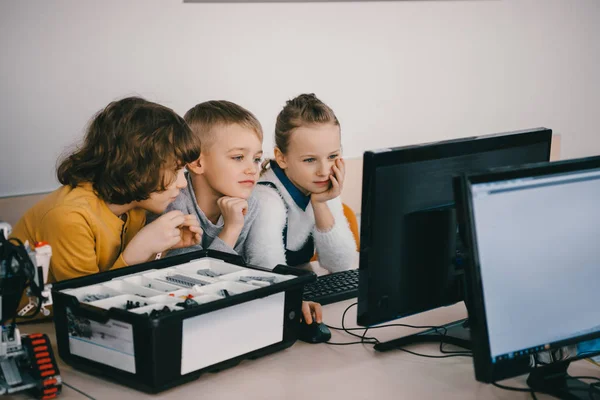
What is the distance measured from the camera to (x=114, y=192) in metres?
1.66

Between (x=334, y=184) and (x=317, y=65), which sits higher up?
(x=317, y=65)

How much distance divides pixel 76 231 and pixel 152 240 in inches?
6.6

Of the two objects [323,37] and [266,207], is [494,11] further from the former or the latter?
[266,207]

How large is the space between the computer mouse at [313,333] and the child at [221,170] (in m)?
0.47

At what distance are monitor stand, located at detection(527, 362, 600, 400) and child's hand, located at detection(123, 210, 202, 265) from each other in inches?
32.9

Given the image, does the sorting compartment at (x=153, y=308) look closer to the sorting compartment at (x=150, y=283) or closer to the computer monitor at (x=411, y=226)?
the sorting compartment at (x=150, y=283)

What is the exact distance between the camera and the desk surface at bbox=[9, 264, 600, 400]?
1226 millimetres

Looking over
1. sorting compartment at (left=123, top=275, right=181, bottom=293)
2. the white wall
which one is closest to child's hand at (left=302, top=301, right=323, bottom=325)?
sorting compartment at (left=123, top=275, right=181, bottom=293)

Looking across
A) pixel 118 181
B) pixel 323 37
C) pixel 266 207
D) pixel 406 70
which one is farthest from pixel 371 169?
pixel 406 70

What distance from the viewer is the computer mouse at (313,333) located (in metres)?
1.45

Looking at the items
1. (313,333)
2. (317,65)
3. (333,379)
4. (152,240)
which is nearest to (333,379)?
(333,379)

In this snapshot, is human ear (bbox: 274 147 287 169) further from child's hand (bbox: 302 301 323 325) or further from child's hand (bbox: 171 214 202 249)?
child's hand (bbox: 302 301 323 325)

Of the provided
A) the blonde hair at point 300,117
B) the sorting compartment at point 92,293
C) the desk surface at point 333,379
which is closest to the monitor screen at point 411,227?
the desk surface at point 333,379

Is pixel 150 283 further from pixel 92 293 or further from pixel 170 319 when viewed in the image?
pixel 170 319
